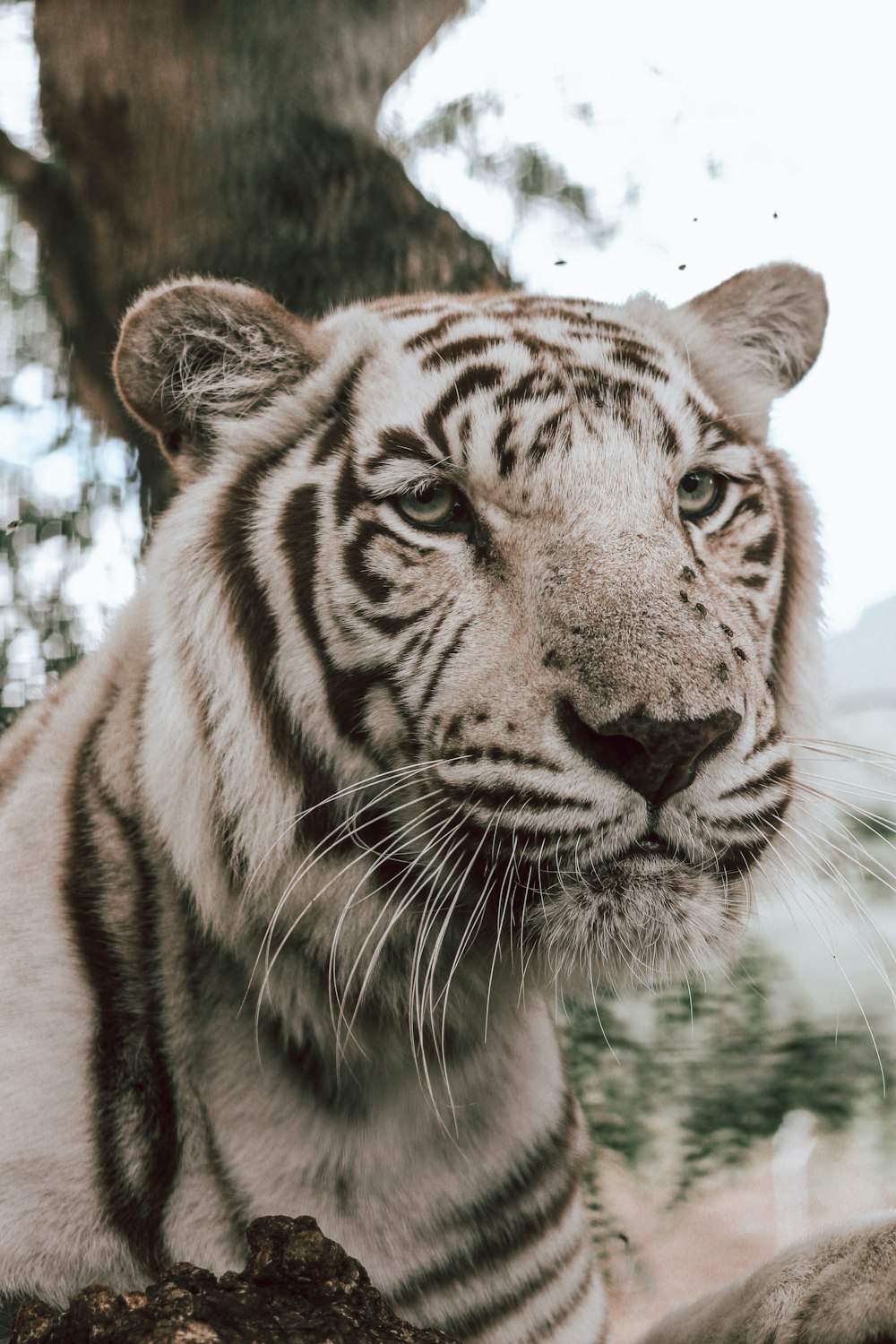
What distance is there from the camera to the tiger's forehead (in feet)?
3.55

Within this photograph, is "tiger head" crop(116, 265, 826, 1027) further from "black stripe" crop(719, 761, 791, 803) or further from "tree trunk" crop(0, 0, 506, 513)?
"tree trunk" crop(0, 0, 506, 513)

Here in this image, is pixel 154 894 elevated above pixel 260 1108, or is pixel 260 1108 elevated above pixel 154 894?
pixel 154 894

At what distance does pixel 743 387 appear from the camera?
135cm

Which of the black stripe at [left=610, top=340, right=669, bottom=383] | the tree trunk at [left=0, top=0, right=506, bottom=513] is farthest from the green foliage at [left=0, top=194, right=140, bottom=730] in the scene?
the black stripe at [left=610, top=340, right=669, bottom=383]

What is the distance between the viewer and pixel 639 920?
97cm

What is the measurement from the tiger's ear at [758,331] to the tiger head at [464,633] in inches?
2.0

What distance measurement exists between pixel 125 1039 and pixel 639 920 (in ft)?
1.70

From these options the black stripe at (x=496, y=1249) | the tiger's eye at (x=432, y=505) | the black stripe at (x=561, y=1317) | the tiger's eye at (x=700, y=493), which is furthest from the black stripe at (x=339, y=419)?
the black stripe at (x=561, y=1317)

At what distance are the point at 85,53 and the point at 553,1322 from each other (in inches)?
83.0

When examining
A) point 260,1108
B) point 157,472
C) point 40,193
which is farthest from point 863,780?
point 40,193

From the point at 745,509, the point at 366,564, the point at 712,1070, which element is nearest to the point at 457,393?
the point at 366,564

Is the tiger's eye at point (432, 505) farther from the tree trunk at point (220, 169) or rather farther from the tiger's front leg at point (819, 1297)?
the tree trunk at point (220, 169)

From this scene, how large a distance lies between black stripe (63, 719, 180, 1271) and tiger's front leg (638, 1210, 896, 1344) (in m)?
0.54

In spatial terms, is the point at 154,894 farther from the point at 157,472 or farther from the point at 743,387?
the point at 157,472
